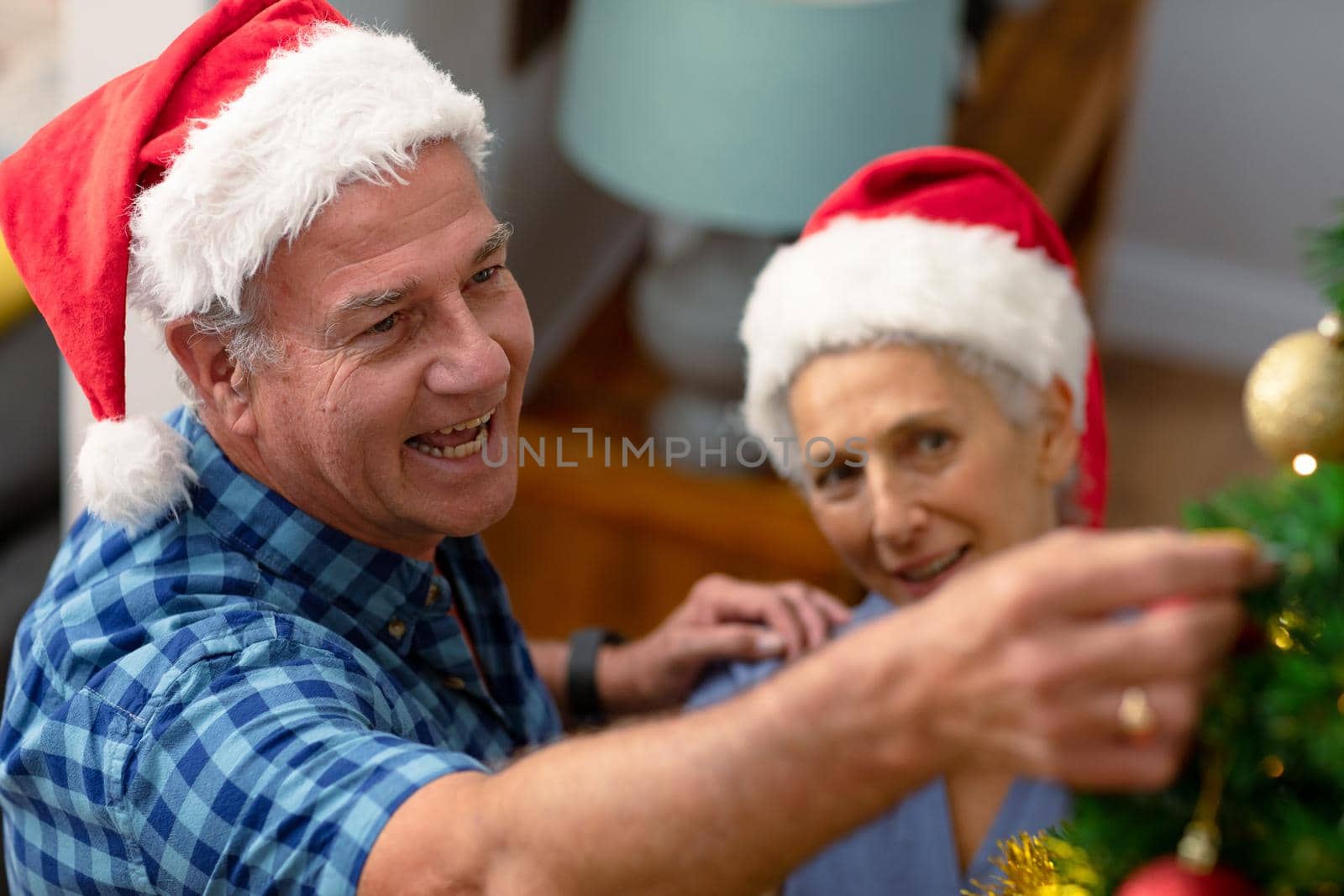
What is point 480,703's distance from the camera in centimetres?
127

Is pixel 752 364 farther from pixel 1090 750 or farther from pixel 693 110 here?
pixel 1090 750

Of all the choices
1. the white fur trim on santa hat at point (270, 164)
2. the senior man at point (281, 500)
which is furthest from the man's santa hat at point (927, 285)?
the white fur trim on santa hat at point (270, 164)

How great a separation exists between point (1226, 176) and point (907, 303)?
2.62 meters

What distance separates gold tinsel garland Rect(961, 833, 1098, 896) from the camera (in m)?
0.67

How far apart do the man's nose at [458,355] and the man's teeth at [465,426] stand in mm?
46

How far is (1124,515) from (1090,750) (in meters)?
2.65

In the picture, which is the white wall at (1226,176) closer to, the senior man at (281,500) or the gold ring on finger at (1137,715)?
the senior man at (281,500)

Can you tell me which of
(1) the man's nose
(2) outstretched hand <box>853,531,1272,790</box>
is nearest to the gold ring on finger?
(2) outstretched hand <box>853,531,1272,790</box>

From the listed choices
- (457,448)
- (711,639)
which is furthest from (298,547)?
(711,639)

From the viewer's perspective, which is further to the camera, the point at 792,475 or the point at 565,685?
the point at 565,685

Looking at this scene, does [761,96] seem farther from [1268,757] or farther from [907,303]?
[1268,757]

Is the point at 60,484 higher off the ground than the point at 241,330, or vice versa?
the point at 241,330

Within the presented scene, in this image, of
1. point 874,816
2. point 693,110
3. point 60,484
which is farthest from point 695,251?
point 874,816

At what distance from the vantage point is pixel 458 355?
1.11 metres
